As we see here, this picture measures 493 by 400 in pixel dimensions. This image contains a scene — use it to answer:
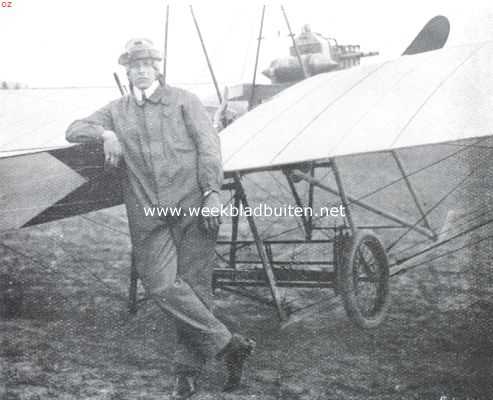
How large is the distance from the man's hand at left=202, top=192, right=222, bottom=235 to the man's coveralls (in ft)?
0.22

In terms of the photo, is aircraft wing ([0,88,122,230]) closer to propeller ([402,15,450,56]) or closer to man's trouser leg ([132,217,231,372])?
man's trouser leg ([132,217,231,372])

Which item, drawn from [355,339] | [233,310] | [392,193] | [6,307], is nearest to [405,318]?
[355,339]

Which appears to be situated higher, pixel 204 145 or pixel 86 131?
pixel 86 131

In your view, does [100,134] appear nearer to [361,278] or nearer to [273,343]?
[273,343]

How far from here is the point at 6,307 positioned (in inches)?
236

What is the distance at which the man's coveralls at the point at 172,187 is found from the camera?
3686 millimetres

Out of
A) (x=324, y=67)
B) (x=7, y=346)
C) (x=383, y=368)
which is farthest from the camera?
(x=324, y=67)

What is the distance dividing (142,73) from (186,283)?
1415 millimetres

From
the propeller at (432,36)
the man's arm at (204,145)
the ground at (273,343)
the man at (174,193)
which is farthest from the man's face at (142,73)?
the propeller at (432,36)

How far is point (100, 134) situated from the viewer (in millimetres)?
3754

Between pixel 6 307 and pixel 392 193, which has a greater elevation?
pixel 6 307

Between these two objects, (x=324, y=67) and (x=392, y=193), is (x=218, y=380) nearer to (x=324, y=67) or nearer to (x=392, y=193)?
(x=324, y=67)

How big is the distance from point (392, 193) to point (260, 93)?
9.28 m

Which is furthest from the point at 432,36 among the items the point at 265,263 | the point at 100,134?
the point at 100,134
